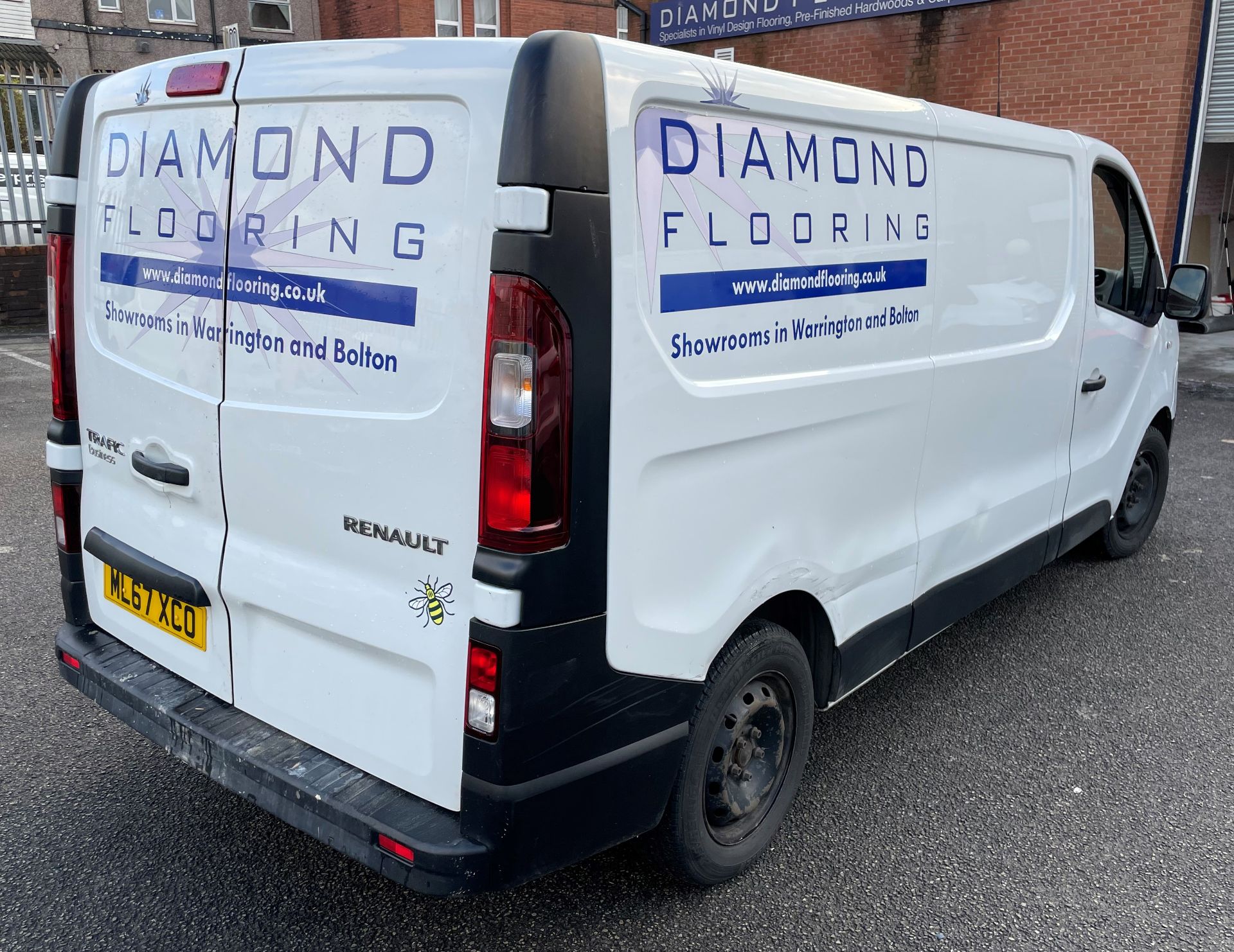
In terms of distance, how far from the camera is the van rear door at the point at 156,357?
2.49 metres

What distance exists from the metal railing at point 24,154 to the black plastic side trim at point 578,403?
1201cm

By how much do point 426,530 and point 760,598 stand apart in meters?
0.92

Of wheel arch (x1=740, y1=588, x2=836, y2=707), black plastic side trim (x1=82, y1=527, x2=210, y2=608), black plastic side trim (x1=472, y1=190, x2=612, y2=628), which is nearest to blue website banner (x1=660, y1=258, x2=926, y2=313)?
black plastic side trim (x1=472, y1=190, x2=612, y2=628)

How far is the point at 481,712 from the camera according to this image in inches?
83.7

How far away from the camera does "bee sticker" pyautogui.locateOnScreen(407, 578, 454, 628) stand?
2166mm

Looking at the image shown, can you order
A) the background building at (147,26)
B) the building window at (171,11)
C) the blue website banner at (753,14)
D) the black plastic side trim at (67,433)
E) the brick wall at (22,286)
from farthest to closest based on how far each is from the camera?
the building window at (171,11)
the background building at (147,26)
the blue website banner at (753,14)
the brick wall at (22,286)
the black plastic side trim at (67,433)

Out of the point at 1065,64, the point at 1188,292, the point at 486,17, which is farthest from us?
the point at 486,17

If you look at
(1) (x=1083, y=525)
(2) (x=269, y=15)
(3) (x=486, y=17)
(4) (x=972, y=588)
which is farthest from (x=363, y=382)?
(2) (x=269, y=15)

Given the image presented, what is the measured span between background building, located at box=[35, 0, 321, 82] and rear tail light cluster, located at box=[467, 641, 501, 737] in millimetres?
29534

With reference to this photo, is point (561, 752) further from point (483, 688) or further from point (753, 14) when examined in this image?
point (753, 14)

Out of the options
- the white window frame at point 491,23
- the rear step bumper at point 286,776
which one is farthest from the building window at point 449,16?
the rear step bumper at point 286,776

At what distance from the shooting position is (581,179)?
6.48 ft

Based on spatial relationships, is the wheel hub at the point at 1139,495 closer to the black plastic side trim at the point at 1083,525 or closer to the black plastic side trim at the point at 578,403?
the black plastic side trim at the point at 1083,525

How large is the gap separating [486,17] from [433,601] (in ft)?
91.2
